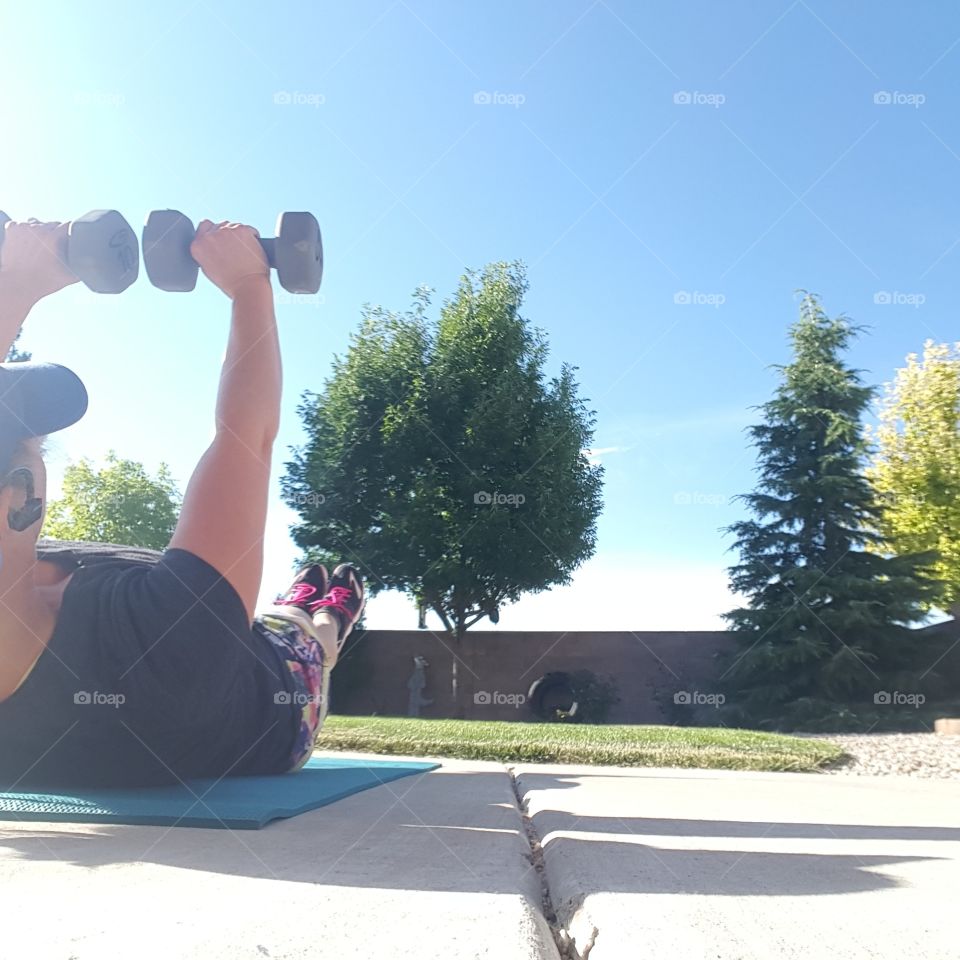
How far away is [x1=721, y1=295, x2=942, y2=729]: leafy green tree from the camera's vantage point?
14594 millimetres

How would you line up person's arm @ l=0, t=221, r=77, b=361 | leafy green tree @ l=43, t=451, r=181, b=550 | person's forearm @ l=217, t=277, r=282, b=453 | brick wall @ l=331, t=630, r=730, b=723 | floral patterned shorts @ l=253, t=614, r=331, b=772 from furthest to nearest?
1. leafy green tree @ l=43, t=451, r=181, b=550
2. brick wall @ l=331, t=630, r=730, b=723
3. floral patterned shorts @ l=253, t=614, r=331, b=772
4. person's arm @ l=0, t=221, r=77, b=361
5. person's forearm @ l=217, t=277, r=282, b=453

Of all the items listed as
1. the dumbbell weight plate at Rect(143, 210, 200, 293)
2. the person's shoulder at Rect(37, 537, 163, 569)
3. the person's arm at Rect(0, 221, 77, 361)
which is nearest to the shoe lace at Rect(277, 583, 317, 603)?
the person's shoulder at Rect(37, 537, 163, 569)

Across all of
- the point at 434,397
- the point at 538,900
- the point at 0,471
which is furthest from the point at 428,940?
the point at 434,397

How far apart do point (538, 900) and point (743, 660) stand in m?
14.9

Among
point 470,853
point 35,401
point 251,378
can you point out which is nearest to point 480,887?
point 470,853

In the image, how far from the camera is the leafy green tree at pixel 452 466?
55.6ft

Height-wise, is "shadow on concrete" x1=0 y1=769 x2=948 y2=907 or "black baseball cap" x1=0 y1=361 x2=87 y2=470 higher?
"black baseball cap" x1=0 y1=361 x2=87 y2=470

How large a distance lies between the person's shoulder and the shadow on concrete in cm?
83

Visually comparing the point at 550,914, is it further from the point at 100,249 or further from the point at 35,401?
the point at 100,249

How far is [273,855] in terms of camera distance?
6.44 ft

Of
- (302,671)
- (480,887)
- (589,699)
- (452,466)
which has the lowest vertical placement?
(589,699)

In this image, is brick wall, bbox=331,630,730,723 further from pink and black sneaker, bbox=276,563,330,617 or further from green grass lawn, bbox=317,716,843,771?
pink and black sneaker, bbox=276,563,330,617

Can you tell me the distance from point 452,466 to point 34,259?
46.6ft

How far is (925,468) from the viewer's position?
1770 cm
